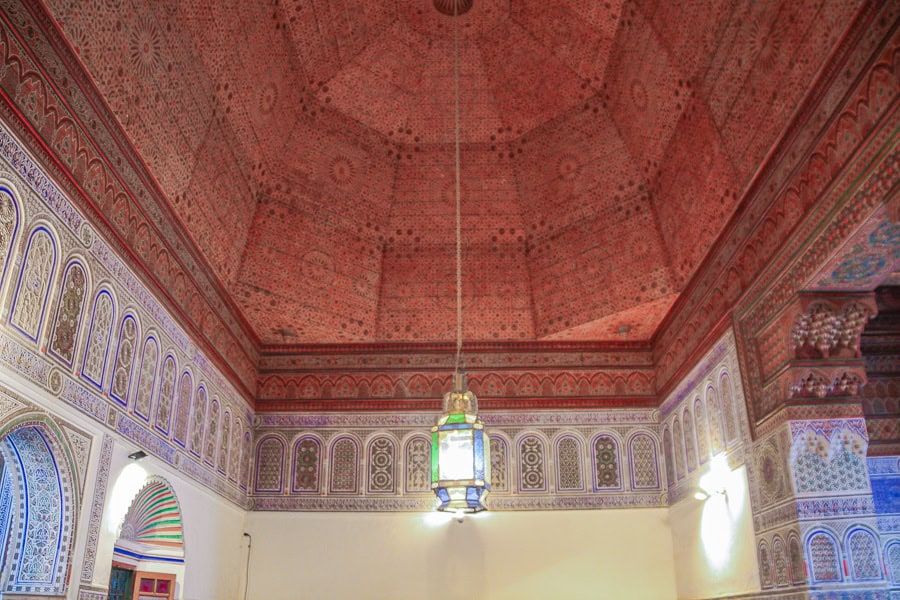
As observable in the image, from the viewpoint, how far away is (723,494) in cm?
537

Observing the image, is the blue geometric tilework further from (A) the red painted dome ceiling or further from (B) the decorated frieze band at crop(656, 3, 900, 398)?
(A) the red painted dome ceiling

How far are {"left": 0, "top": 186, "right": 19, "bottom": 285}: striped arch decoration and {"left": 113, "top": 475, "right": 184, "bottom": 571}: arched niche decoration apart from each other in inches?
83.7

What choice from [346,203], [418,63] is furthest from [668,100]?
[346,203]

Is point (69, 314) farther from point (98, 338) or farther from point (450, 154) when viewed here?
point (450, 154)

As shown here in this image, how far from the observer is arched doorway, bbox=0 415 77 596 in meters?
3.45

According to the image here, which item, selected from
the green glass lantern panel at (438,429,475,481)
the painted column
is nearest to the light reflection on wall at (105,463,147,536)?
the green glass lantern panel at (438,429,475,481)

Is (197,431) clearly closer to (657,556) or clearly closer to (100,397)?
(100,397)

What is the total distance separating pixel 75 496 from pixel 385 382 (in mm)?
3710

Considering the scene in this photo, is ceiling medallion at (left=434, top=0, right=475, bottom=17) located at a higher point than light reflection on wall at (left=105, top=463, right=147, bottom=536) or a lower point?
higher

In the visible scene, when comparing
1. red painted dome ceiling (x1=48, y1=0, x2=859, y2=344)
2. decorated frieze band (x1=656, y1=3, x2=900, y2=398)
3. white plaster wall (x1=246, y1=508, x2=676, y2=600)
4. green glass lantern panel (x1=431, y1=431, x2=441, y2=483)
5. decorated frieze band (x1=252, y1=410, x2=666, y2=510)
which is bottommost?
white plaster wall (x1=246, y1=508, x2=676, y2=600)

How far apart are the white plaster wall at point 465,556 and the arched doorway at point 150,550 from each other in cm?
119

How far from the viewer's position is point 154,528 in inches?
209

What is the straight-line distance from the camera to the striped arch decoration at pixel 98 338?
3.92 meters

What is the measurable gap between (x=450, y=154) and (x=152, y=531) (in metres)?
3.82
